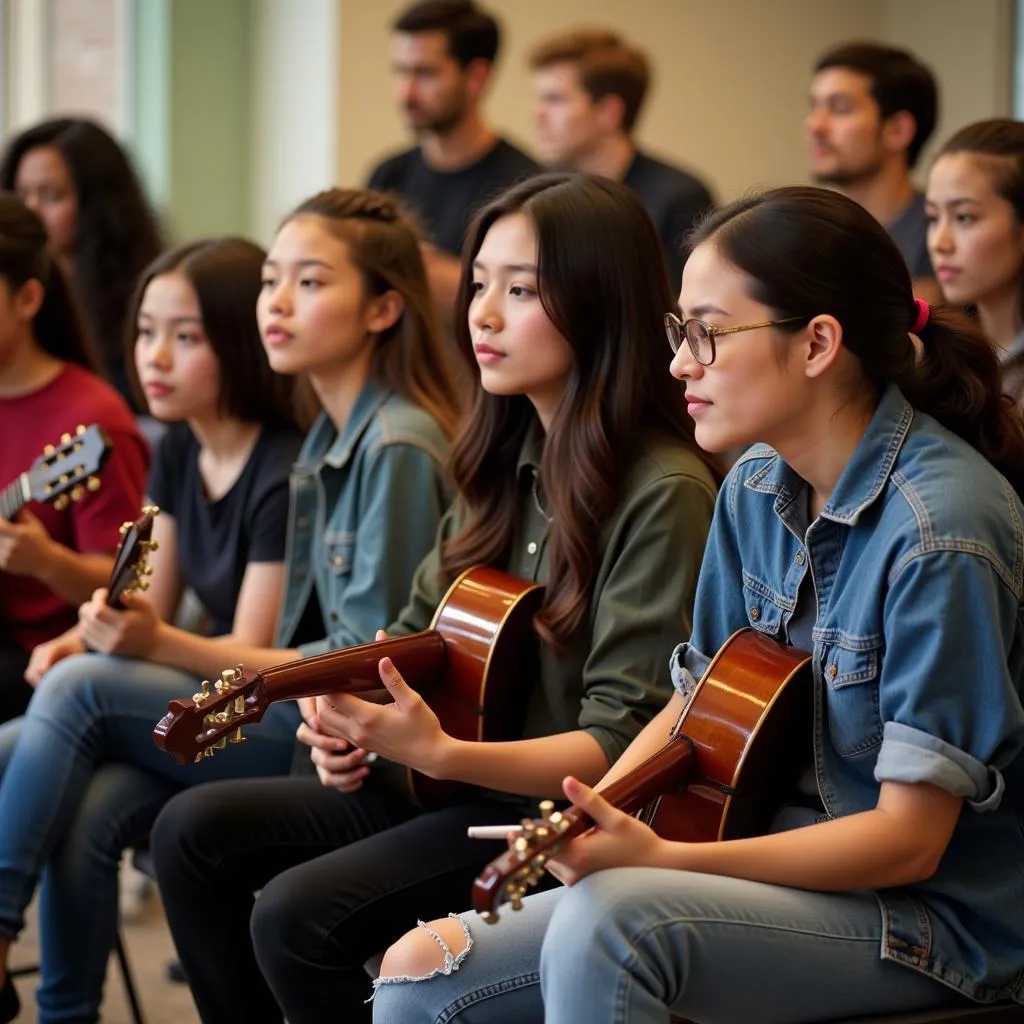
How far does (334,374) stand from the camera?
2.36 m

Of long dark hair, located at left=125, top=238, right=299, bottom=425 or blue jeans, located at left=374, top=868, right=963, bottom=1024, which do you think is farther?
long dark hair, located at left=125, top=238, right=299, bottom=425

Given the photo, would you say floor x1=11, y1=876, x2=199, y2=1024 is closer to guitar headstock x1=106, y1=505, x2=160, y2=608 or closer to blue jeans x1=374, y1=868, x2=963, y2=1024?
guitar headstock x1=106, y1=505, x2=160, y2=608

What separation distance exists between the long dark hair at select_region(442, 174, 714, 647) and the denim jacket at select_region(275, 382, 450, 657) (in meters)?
0.33

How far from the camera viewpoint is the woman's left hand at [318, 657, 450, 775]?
1.63 meters

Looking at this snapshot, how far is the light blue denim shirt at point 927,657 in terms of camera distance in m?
1.36

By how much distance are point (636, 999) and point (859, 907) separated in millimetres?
251

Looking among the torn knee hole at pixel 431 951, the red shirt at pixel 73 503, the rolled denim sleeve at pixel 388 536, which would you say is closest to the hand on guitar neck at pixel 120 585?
the red shirt at pixel 73 503

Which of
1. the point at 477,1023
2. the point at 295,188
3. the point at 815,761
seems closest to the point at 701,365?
the point at 815,761

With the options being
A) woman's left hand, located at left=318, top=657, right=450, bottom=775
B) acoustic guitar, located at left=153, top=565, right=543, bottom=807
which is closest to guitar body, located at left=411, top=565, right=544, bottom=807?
acoustic guitar, located at left=153, top=565, right=543, bottom=807

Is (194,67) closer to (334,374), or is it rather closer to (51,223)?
(51,223)

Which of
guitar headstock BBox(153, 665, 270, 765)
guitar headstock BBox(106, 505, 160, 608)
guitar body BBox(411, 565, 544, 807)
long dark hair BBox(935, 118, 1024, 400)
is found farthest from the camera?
long dark hair BBox(935, 118, 1024, 400)

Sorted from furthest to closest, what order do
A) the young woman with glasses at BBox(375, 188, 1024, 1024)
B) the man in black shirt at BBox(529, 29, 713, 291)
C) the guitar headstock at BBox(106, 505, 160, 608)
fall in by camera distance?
the man in black shirt at BBox(529, 29, 713, 291), the guitar headstock at BBox(106, 505, 160, 608), the young woman with glasses at BBox(375, 188, 1024, 1024)

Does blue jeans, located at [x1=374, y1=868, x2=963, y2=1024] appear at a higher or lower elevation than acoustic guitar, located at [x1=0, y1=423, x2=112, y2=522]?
lower

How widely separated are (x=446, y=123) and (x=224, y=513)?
241 cm
